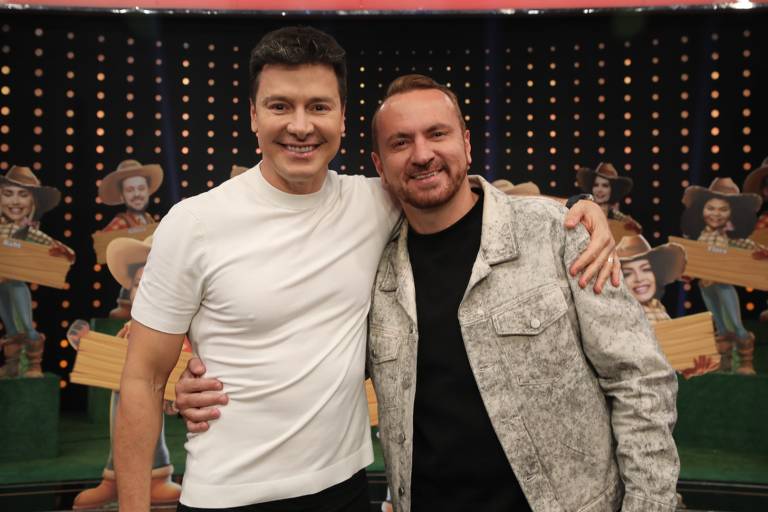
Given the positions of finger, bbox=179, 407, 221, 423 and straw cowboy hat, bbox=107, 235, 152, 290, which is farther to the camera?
straw cowboy hat, bbox=107, 235, 152, 290

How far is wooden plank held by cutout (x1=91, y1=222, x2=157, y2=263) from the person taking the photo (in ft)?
13.3

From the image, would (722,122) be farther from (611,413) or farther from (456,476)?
(456,476)

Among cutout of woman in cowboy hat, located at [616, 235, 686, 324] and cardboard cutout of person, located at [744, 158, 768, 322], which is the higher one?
cardboard cutout of person, located at [744, 158, 768, 322]

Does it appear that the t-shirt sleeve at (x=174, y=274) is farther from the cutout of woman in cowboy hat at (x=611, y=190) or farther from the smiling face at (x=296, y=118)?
the cutout of woman in cowboy hat at (x=611, y=190)

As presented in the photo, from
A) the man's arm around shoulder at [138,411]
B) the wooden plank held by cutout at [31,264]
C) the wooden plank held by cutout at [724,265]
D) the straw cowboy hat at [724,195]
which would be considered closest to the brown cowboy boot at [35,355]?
the wooden plank held by cutout at [31,264]

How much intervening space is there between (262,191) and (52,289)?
284 cm

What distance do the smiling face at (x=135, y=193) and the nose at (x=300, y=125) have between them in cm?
266

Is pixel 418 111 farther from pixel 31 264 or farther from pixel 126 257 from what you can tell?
pixel 31 264

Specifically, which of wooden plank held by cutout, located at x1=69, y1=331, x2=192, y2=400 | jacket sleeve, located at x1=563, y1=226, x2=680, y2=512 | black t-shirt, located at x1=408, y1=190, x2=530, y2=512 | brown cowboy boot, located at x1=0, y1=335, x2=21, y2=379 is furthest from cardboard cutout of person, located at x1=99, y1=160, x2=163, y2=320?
jacket sleeve, located at x1=563, y1=226, x2=680, y2=512

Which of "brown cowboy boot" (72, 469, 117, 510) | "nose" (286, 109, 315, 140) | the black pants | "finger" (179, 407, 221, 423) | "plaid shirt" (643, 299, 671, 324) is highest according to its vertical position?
"nose" (286, 109, 315, 140)

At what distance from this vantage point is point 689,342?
4090mm

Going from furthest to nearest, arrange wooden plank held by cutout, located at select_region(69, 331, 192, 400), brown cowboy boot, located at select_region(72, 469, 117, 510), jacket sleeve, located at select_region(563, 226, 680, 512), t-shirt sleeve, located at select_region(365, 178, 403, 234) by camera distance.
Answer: wooden plank held by cutout, located at select_region(69, 331, 192, 400) → brown cowboy boot, located at select_region(72, 469, 117, 510) → t-shirt sleeve, located at select_region(365, 178, 403, 234) → jacket sleeve, located at select_region(563, 226, 680, 512)

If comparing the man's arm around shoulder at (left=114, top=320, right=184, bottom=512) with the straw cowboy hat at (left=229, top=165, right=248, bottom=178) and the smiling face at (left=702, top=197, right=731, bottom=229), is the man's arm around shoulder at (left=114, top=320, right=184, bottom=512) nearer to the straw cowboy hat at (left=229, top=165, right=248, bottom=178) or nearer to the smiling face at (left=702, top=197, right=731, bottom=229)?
the straw cowboy hat at (left=229, top=165, right=248, bottom=178)

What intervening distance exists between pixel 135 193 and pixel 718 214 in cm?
345
